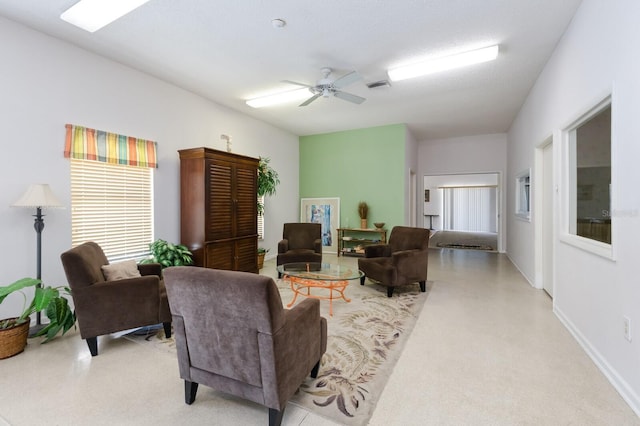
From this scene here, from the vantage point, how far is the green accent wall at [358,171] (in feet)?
21.1

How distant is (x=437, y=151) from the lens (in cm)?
793

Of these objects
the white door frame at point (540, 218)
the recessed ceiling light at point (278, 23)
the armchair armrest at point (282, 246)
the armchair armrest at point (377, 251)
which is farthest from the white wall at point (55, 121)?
the white door frame at point (540, 218)

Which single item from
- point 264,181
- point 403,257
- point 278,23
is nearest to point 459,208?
point 264,181

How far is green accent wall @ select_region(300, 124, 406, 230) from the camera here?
643cm

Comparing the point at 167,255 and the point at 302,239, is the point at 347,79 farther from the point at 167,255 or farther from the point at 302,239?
the point at 167,255

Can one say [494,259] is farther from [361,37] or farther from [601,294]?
[361,37]

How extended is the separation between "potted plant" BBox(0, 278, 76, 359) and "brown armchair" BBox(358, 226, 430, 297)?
129 inches

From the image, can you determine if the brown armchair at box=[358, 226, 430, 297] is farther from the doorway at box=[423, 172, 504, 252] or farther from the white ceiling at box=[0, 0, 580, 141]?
the doorway at box=[423, 172, 504, 252]

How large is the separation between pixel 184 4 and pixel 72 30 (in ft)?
4.46

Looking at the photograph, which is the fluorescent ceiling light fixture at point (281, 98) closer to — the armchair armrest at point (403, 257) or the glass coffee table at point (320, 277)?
the glass coffee table at point (320, 277)

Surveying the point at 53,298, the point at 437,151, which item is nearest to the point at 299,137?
the point at 437,151

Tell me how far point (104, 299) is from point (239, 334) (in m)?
1.63

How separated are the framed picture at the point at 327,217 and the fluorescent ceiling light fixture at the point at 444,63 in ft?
12.2

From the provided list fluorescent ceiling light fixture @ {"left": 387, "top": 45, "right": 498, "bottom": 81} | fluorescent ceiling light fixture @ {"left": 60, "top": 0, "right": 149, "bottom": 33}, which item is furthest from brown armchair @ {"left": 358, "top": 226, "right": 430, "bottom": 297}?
fluorescent ceiling light fixture @ {"left": 60, "top": 0, "right": 149, "bottom": 33}
